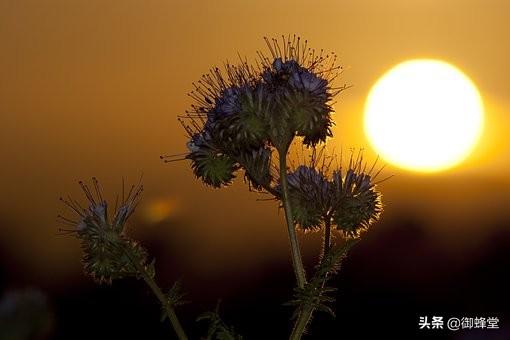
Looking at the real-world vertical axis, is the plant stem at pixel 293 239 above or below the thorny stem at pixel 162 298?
above

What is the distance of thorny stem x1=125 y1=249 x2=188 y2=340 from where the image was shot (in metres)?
13.0

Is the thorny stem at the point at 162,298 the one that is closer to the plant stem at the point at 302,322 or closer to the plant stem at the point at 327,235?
the plant stem at the point at 302,322

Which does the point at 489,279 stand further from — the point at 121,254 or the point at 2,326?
the point at 121,254

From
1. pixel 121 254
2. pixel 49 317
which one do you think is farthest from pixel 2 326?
pixel 121 254

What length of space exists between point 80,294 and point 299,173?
29883 millimetres

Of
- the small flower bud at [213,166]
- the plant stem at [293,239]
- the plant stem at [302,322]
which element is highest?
the small flower bud at [213,166]

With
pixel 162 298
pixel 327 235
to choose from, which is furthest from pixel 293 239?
pixel 162 298

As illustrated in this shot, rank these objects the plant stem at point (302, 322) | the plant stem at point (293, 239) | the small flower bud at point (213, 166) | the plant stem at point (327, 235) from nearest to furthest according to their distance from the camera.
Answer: the plant stem at point (302, 322) → the plant stem at point (293, 239) → the plant stem at point (327, 235) → the small flower bud at point (213, 166)

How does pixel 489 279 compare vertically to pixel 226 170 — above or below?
above

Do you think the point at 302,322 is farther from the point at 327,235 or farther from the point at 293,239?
the point at 327,235

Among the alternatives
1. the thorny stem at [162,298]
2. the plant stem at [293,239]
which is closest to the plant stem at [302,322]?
the plant stem at [293,239]

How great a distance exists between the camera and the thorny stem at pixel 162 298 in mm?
13023

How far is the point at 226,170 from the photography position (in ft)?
48.2

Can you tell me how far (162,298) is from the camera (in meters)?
13.4
